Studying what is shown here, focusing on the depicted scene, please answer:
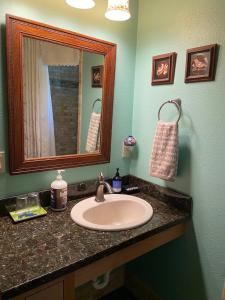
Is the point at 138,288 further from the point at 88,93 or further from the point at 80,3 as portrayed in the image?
the point at 80,3

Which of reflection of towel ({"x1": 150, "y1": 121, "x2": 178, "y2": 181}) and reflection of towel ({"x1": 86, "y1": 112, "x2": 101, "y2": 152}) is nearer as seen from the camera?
reflection of towel ({"x1": 150, "y1": 121, "x2": 178, "y2": 181})

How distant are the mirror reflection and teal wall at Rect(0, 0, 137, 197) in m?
0.12

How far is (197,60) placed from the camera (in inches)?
50.6

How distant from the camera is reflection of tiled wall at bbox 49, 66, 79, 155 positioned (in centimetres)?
134

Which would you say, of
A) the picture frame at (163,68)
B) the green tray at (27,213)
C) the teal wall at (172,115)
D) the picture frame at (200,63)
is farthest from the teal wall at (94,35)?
the picture frame at (200,63)

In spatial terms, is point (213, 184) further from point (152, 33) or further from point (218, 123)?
point (152, 33)

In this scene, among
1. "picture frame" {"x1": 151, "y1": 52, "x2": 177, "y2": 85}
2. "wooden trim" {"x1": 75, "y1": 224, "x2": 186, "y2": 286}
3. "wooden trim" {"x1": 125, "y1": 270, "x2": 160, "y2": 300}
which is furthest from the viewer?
"wooden trim" {"x1": 125, "y1": 270, "x2": 160, "y2": 300}

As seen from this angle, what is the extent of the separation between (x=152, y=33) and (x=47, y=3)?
69 cm

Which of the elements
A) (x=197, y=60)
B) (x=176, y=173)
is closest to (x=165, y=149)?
(x=176, y=173)

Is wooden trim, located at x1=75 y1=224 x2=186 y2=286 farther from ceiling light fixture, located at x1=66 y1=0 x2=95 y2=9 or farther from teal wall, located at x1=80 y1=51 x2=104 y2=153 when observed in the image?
ceiling light fixture, located at x1=66 y1=0 x2=95 y2=9

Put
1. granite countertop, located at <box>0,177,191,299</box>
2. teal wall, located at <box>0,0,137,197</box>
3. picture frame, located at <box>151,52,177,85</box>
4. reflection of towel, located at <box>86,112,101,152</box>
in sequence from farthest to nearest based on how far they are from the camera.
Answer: reflection of towel, located at <box>86,112,101,152</box> < picture frame, located at <box>151,52,177,85</box> < teal wall, located at <box>0,0,137,197</box> < granite countertop, located at <box>0,177,191,299</box>

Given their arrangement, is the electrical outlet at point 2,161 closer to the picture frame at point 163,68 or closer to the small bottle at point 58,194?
the small bottle at point 58,194

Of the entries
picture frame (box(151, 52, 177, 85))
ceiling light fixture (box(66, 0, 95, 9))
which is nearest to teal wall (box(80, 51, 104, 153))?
ceiling light fixture (box(66, 0, 95, 9))

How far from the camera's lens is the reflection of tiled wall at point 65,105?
52.9 inches
